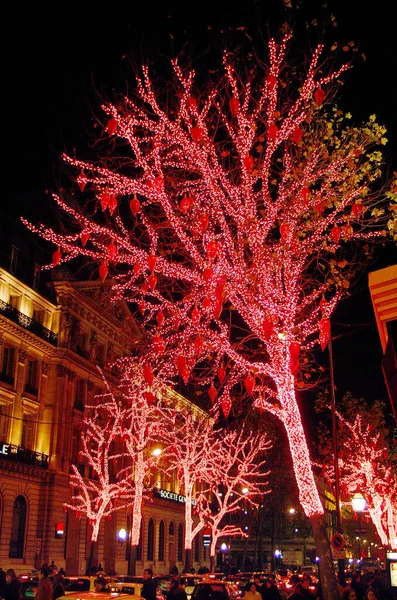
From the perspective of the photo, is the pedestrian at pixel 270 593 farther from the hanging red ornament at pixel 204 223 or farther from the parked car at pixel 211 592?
the hanging red ornament at pixel 204 223

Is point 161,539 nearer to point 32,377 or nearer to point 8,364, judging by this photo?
point 32,377

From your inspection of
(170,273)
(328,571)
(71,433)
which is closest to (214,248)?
(170,273)

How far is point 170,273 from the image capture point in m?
13.5

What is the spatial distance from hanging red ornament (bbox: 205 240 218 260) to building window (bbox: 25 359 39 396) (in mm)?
33022

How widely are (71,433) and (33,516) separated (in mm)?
6414

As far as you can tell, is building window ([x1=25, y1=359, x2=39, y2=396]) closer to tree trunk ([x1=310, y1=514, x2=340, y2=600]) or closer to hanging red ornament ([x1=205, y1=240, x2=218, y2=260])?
tree trunk ([x1=310, y1=514, x2=340, y2=600])

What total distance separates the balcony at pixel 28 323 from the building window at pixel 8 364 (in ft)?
5.36

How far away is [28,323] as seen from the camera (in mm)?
43219

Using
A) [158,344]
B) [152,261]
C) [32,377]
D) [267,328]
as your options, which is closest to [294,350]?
[267,328]

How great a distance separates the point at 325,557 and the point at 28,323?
32.3 meters

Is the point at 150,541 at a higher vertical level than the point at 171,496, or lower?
lower

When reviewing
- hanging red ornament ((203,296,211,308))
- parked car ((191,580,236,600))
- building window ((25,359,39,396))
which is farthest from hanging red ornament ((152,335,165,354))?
building window ((25,359,39,396))

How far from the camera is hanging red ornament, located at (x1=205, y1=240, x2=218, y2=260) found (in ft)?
41.4

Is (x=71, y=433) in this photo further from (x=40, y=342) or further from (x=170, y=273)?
(x=170, y=273)
